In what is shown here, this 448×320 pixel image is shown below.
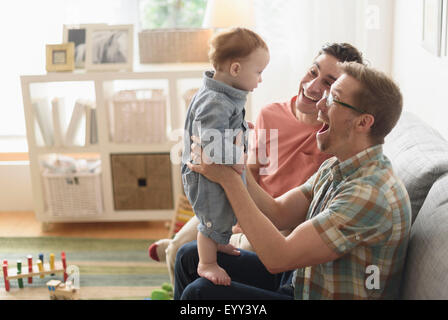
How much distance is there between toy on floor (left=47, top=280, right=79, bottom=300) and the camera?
95.7 inches

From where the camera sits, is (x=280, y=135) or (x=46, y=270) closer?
(x=280, y=135)

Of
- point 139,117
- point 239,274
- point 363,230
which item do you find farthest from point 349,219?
point 139,117

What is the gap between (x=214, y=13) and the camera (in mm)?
3225

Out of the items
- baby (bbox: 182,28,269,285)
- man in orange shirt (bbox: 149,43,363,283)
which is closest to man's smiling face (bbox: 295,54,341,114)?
man in orange shirt (bbox: 149,43,363,283)

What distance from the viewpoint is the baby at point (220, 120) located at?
1527 millimetres

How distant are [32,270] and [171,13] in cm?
207

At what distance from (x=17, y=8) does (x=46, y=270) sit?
6.30ft

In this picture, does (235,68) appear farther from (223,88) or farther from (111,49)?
(111,49)

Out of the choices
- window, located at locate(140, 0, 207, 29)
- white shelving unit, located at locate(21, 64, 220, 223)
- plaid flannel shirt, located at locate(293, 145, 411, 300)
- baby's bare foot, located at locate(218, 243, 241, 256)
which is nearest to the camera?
plaid flannel shirt, located at locate(293, 145, 411, 300)

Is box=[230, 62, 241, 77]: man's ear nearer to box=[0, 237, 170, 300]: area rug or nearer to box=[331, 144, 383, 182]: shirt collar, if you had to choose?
box=[331, 144, 383, 182]: shirt collar

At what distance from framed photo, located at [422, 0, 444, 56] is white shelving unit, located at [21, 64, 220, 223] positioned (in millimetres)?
1290

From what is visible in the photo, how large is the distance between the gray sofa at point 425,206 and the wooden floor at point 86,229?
6.26 feet
